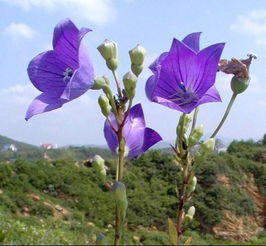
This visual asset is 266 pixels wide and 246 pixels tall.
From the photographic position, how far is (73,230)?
33.6 ft

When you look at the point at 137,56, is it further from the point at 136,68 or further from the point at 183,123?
the point at 183,123

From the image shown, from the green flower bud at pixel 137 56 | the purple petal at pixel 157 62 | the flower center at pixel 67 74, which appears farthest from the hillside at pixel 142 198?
the green flower bud at pixel 137 56

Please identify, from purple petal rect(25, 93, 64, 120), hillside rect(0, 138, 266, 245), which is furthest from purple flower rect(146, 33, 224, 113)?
hillside rect(0, 138, 266, 245)

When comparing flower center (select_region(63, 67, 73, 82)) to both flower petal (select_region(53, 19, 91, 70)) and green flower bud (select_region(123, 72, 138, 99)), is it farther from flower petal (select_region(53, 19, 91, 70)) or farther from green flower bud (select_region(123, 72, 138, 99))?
green flower bud (select_region(123, 72, 138, 99))

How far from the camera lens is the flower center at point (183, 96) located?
1.17 m

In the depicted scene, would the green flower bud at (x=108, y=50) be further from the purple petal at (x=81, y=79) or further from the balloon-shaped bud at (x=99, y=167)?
the balloon-shaped bud at (x=99, y=167)

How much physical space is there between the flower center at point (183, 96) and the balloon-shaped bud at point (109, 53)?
0.52 feet

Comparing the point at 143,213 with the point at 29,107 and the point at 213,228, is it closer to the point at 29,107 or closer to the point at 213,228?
the point at 213,228

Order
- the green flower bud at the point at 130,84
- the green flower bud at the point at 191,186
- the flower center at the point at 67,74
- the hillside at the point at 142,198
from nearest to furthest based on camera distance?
the green flower bud at the point at 130,84 → the green flower bud at the point at 191,186 → the flower center at the point at 67,74 → the hillside at the point at 142,198

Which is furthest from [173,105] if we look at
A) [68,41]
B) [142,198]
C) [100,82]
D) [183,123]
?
[142,198]

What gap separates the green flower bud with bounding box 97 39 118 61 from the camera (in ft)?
3.52

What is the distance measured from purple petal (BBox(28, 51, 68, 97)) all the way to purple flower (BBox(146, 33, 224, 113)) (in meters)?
0.23

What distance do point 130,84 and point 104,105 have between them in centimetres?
7

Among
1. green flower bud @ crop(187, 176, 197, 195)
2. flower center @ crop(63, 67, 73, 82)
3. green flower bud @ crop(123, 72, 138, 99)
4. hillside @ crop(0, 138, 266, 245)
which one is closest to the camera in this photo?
green flower bud @ crop(123, 72, 138, 99)
